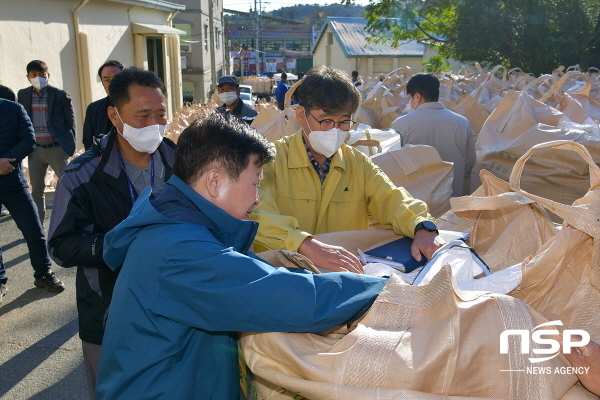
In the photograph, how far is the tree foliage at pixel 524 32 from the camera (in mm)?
18922

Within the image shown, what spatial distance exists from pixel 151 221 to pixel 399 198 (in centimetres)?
119

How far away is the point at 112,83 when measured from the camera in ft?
7.79

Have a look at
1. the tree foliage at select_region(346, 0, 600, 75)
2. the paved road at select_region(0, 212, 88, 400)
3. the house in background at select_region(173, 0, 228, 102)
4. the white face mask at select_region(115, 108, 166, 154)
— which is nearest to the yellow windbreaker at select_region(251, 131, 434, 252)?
the white face mask at select_region(115, 108, 166, 154)

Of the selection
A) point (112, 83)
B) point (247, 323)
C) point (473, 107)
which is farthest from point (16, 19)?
point (247, 323)

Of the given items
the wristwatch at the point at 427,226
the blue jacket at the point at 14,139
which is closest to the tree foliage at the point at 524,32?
the blue jacket at the point at 14,139

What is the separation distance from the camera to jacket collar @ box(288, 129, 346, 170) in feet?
7.38

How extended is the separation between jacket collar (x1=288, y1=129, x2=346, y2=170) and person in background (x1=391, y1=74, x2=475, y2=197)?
215 centimetres

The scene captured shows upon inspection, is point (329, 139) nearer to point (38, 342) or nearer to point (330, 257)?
point (330, 257)

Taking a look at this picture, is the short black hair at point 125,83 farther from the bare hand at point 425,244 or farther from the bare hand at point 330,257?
the bare hand at point 425,244

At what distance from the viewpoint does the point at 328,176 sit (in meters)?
2.28

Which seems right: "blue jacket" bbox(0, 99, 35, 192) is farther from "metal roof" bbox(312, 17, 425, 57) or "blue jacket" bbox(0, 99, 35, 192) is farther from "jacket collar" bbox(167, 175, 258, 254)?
"metal roof" bbox(312, 17, 425, 57)

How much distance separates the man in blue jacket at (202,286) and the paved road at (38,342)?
226 centimetres

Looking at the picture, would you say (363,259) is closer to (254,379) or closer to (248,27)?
(254,379)

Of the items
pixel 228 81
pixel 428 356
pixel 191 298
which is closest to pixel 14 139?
pixel 228 81
